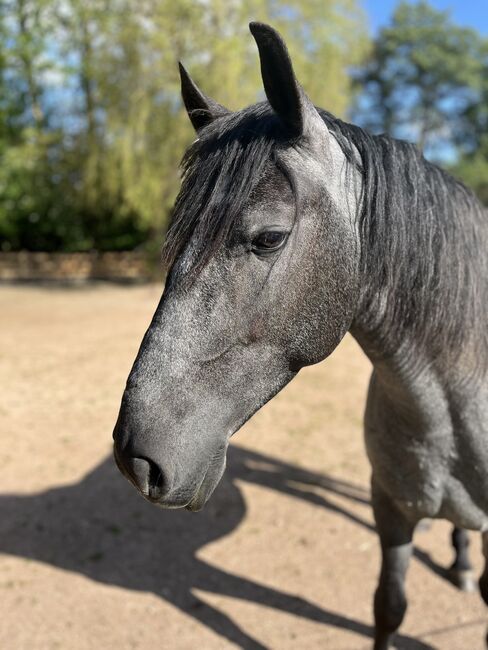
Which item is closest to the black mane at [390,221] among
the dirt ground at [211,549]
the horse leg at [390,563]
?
the horse leg at [390,563]

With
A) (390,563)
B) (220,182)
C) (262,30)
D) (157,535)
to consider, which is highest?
(262,30)

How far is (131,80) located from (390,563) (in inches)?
672

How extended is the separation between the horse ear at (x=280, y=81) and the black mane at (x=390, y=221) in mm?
66

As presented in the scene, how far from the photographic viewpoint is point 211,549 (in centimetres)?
407

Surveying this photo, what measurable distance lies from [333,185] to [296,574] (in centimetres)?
303

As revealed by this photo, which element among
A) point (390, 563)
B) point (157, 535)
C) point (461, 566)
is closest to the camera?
point (390, 563)

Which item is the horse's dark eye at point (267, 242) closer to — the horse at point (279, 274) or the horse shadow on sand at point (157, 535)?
the horse at point (279, 274)

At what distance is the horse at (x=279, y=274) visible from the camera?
142cm

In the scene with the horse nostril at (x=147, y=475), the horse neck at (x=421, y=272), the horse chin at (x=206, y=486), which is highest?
the horse neck at (x=421, y=272)

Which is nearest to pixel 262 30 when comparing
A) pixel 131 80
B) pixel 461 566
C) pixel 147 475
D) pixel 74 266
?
pixel 147 475

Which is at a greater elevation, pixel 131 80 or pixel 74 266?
pixel 131 80

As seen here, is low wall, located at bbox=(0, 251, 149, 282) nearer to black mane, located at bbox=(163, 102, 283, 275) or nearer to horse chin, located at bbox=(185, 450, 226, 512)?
black mane, located at bbox=(163, 102, 283, 275)

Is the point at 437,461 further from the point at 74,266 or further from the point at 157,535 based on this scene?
the point at 74,266

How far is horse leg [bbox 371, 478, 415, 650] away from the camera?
2580mm
